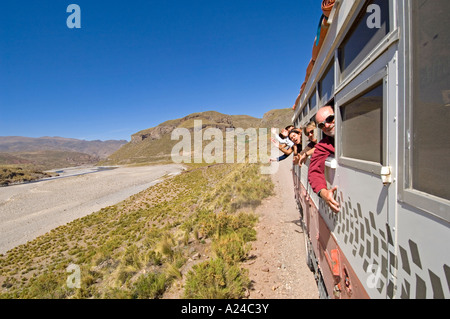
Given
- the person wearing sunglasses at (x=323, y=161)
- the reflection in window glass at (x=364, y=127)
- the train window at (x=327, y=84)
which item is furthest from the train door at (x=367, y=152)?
the train window at (x=327, y=84)

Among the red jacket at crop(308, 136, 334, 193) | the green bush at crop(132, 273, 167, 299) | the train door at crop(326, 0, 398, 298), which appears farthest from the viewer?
the green bush at crop(132, 273, 167, 299)

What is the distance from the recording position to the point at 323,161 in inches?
100

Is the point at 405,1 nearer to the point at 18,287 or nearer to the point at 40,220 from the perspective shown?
the point at 18,287

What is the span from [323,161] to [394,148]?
1.36 metres

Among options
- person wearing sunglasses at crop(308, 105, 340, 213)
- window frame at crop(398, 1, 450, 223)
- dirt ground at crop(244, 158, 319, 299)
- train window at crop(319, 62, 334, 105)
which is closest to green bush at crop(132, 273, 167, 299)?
dirt ground at crop(244, 158, 319, 299)

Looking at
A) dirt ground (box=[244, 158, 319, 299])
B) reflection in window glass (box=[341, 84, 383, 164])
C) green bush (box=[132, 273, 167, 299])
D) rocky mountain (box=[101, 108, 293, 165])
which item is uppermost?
rocky mountain (box=[101, 108, 293, 165])

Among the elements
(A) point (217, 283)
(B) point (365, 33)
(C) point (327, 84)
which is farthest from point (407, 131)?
(A) point (217, 283)

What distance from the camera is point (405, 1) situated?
1057mm

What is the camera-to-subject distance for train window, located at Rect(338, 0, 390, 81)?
131 cm

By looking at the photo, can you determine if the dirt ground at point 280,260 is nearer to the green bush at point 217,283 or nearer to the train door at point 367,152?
the green bush at point 217,283

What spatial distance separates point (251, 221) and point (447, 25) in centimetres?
752

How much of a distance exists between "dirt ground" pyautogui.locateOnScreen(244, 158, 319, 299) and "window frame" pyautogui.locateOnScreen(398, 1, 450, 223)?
409cm

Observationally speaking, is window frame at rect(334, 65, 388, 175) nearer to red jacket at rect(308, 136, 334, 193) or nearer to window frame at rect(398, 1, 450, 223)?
window frame at rect(398, 1, 450, 223)
